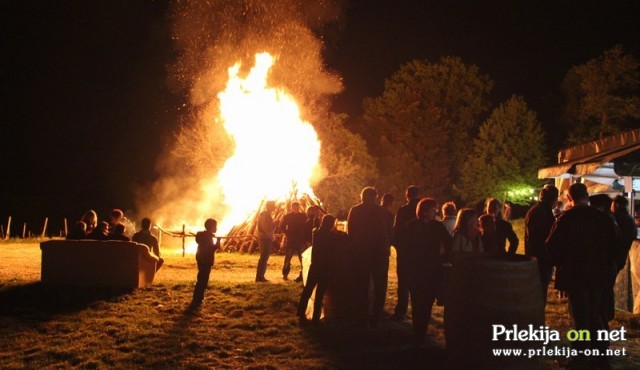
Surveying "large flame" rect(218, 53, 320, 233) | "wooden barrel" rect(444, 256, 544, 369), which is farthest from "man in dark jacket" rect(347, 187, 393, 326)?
"large flame" rect(218, 53, 320, 233)

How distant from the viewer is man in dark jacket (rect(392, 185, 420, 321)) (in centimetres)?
697

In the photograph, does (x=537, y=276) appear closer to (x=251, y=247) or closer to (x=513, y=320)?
(x=513, y=320)

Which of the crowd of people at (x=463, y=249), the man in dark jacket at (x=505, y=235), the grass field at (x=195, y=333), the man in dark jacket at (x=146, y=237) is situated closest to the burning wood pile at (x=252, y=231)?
the man in dark jacket at (x=146, y=237)

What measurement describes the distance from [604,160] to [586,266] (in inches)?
189

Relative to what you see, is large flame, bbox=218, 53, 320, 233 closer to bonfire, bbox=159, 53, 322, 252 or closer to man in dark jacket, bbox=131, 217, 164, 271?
bonfire, bbox=159, 53, 322, 252

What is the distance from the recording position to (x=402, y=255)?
22.6 ft

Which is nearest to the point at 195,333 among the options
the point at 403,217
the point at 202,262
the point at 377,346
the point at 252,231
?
the point at 202,262

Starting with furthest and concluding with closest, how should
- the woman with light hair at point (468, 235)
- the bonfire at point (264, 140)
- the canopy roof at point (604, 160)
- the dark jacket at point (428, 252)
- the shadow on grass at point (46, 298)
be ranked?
the bonfire at point (264, 140) → the canopy roof at point (604, 160) → the shadow on grass at point (46, 298) → the woman with light hair at point (468, 235) → the dark jacket at point (428, 252)

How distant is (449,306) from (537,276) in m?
0.88

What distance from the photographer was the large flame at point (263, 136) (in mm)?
19266

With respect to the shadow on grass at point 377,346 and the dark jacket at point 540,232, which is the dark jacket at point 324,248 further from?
the dark jacket at point 540,232

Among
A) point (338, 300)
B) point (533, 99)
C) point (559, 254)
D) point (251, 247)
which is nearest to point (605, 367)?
point (559, 254)

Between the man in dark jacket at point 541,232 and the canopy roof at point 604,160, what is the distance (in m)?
A: 3.20

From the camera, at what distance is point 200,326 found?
7355 mm
